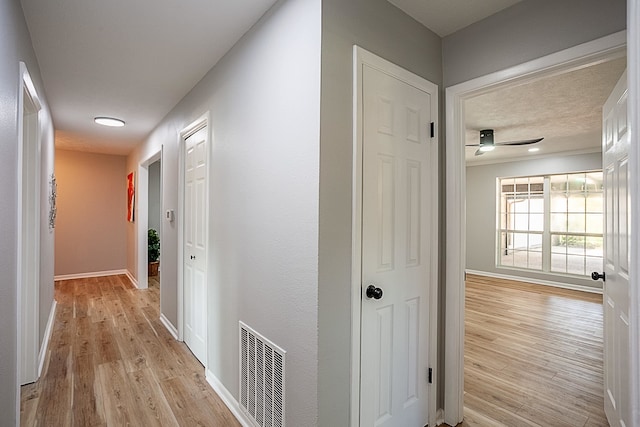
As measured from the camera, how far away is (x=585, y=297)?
5129 mm

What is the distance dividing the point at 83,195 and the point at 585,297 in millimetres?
9143

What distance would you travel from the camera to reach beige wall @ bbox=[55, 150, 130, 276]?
236 inches

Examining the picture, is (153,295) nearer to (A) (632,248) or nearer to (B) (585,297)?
(A) (632,248)

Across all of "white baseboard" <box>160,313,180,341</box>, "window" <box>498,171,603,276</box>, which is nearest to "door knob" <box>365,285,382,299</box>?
"white baseboard" <box>160,313,180,341</box>

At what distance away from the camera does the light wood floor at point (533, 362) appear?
2146 millimetres

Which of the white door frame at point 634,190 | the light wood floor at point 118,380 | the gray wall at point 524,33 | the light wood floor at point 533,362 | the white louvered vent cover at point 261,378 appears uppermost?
the gray wall at point 524,33

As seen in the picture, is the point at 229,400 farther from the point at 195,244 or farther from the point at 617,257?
the point at 617,257

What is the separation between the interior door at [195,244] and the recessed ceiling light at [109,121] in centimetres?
152

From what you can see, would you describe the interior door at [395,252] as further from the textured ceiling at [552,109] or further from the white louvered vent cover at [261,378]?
the textured ceiling at [552,109]

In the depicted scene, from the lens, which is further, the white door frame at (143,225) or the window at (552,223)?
the window at (552,223)

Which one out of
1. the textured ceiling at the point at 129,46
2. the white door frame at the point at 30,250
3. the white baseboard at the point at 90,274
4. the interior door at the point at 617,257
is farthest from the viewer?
the white baseboard at the point at 90,274

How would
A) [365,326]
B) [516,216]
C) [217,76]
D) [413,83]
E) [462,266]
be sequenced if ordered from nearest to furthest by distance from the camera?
[365,326] < [413,83] < [462,266] < [217,76] < [516,216]

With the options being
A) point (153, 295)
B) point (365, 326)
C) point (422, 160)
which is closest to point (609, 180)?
point (422, 160)

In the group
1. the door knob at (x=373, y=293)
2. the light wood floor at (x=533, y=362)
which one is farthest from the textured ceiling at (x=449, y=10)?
the light wood floor at (x=533, y=362)
